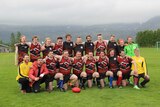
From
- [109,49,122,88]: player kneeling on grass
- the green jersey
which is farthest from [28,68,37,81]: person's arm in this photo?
the green jersey

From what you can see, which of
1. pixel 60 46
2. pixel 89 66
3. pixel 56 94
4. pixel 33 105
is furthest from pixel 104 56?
pixel 33 105

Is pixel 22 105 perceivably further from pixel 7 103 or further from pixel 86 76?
pixel 86 76

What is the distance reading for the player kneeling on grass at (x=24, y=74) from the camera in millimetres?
10885

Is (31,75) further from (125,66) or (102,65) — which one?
(125,66)

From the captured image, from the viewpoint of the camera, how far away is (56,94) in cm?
1070

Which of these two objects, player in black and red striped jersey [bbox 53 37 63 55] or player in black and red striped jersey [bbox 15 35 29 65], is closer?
player in black and red striped jersey [bbox 15 35 29 65]

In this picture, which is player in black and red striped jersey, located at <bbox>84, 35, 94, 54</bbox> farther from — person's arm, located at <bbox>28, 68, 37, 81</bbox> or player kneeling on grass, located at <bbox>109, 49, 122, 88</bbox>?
person's arm, located at <bbox>28, 68, 37, 81</bbox>

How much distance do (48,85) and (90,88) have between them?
1.60 metres

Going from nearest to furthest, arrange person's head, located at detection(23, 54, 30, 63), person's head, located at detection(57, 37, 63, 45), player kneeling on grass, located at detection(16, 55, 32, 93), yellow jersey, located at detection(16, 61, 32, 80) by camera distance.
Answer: player kneeling on grass, located at detection(16, 55, 32, 93), yellow jersey, located at detection(16, 61, 32, 80), person's head, located at detection(23, 54, 30, 63), person's head, located at detection(57, 37, 63, 45)

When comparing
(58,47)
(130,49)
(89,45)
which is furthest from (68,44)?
(130,49)

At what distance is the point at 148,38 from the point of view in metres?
88.0

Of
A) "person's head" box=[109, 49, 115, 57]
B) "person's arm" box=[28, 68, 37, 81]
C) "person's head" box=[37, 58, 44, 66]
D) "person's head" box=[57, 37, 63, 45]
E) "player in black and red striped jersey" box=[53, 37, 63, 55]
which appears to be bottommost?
"person's arm" box=[28, 68, 37, 81]

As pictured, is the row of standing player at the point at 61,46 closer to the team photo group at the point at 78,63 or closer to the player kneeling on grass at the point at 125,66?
the team photo group at the point at 78,63

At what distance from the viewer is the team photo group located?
37.0 ft
